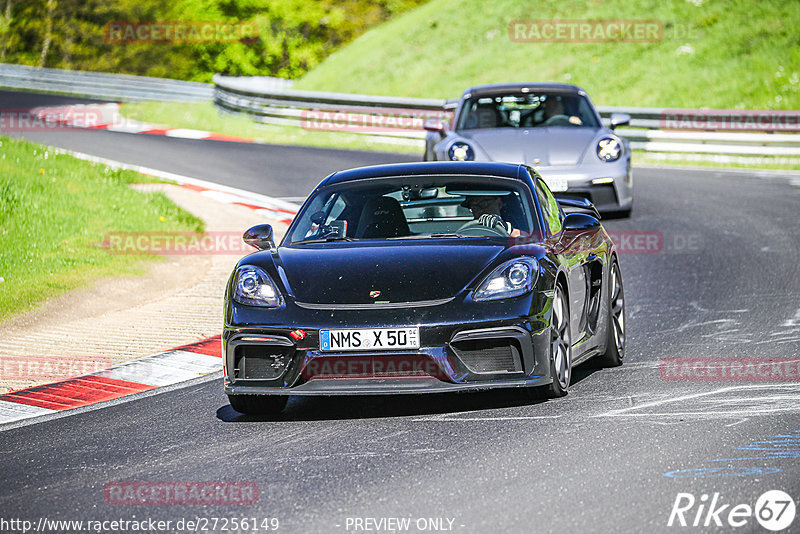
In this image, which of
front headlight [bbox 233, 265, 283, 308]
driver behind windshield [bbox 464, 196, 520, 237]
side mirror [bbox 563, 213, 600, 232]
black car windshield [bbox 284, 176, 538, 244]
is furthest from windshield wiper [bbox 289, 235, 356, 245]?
side mirror [bbox 563, 213, 600, 232]

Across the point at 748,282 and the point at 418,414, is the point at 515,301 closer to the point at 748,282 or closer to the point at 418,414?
the point at 418,414

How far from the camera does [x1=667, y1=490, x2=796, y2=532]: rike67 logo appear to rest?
4.80m

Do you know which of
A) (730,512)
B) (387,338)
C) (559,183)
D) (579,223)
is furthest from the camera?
(559,183)

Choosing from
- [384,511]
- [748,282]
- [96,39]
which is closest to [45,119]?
[748,282]

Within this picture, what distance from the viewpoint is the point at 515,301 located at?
21.8 feet

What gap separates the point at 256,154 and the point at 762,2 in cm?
1842

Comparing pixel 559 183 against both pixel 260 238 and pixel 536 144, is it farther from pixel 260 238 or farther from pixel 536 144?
pixel 260 238

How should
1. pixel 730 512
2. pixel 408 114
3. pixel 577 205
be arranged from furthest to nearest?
pixel 408 114, pixel 577 205, pixel 730 512

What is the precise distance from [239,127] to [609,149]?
55.2 ft

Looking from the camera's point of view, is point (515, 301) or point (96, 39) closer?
point (515, 301)

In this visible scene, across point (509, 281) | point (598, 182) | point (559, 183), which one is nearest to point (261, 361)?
point (509, 281)

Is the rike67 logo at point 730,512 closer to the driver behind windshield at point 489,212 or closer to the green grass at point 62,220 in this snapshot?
the driver behind windshield at point 489,212

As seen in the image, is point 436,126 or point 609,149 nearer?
point 609,149

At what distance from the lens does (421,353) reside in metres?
6.46
